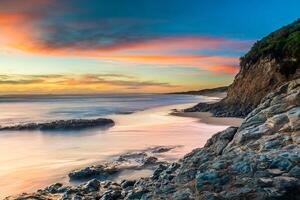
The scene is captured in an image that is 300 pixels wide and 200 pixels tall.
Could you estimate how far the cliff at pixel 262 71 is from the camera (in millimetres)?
44281

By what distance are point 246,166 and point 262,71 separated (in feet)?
135

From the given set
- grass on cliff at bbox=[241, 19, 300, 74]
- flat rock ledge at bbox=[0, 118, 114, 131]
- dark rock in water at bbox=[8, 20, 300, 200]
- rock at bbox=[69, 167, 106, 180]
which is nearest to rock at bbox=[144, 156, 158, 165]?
rock at bbox=[69, 167, 106, 180]

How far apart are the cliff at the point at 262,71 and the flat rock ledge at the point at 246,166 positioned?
90.5 ft

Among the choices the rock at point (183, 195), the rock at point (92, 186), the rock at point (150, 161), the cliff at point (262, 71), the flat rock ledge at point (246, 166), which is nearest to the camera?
the flat rock ledge at point (246, 166)

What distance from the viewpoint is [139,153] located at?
81.8 feet

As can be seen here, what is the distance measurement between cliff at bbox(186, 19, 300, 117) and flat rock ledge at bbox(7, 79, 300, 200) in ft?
90.5

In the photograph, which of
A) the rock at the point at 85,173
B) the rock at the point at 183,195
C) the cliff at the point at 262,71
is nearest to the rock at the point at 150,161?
the rock at the point at 85,173

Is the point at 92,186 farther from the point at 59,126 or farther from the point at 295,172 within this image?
the point at 59,126

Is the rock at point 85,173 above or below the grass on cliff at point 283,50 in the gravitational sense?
below

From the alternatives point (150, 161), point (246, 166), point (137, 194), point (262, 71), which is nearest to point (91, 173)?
point (150, 161)

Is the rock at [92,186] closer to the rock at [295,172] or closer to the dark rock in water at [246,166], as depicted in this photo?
the dark rock in water at [246,166]

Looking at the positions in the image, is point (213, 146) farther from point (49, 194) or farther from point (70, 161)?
point (70, 161)

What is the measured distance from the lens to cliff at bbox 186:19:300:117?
4428 cm

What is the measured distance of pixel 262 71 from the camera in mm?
50500
